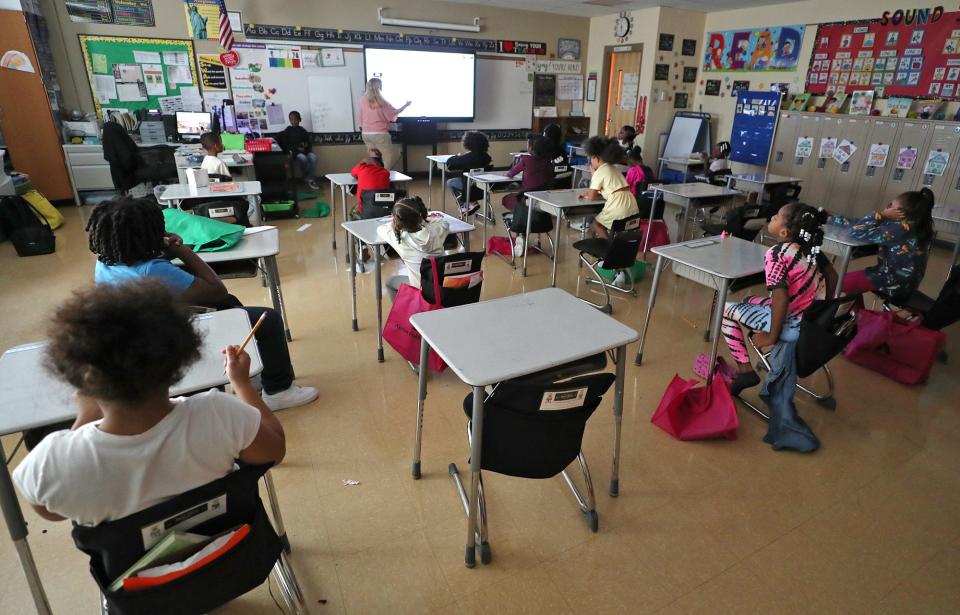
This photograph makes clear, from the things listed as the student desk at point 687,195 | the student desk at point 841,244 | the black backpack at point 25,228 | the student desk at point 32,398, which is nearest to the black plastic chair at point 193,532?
the student desk at point 32,398

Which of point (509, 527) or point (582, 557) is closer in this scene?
point (582, 557)

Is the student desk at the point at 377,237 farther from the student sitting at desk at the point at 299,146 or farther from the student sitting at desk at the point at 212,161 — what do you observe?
the student sitting at desk at the point at 299,146

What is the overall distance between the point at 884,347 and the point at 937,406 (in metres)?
0.39

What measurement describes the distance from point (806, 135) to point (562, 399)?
696cm

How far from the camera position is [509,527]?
1.97 m

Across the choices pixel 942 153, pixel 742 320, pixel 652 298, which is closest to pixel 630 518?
pixel 742 320

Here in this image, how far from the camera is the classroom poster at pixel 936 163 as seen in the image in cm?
552

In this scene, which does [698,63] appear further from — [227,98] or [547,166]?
[227,98]

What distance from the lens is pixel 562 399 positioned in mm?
1535

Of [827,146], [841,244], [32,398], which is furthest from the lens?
[827,146]

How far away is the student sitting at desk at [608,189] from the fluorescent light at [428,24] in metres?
4.79

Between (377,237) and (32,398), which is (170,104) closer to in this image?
(377,237)

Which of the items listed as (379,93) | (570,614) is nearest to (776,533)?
(570,614)

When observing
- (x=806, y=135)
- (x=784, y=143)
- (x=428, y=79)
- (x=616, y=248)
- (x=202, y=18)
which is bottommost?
(x=616, y=248)
